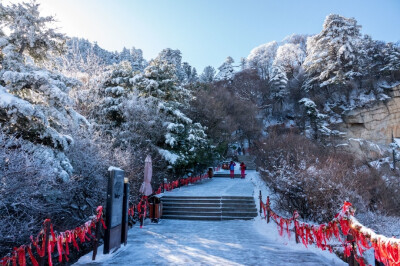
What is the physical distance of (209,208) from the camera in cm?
1420

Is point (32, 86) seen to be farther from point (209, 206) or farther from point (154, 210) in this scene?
point (209, 206)

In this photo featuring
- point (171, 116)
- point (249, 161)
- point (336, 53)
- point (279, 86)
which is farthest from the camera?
point (279, 86)

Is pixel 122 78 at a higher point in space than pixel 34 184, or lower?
higher

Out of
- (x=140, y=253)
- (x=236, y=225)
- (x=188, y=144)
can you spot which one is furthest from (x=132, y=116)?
(x=140, y=253)

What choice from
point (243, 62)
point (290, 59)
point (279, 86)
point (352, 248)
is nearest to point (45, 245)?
point (352, 248)

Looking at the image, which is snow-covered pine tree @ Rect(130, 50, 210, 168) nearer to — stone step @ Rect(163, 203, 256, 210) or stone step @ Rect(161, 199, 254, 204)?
stone step @ Rect(161, 199, 254, 204)

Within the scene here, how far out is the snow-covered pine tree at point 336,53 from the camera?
113ft

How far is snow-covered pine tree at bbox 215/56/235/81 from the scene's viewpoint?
5699 cm

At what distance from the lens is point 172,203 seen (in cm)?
1489

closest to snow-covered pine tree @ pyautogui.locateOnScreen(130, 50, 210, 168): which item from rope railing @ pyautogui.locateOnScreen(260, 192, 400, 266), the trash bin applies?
the trash bin

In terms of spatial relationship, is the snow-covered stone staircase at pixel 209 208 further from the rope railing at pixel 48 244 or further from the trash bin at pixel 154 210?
the rope railing at pixel 48 244

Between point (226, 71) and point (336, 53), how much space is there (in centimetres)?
2642

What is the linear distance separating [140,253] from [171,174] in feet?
46.4

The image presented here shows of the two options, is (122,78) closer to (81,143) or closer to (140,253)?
(81,143)
